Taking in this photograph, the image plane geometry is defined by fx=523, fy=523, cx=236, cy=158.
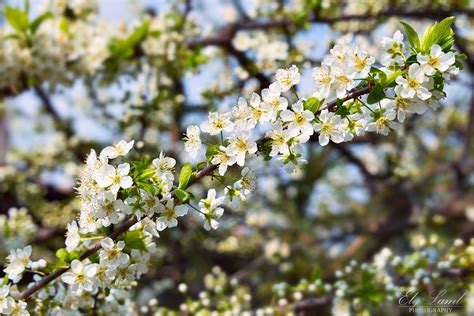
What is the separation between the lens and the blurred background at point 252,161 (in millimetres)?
3074

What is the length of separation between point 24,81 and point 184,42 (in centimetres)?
100

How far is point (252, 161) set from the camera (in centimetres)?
334

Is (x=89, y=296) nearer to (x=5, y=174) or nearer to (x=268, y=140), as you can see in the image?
(x=268, y=140)

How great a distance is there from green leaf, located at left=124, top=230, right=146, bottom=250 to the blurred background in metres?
0.31

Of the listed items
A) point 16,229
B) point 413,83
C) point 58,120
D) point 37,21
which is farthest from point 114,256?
point 58,120

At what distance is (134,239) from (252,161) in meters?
1.86

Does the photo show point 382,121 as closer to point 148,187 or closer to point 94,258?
point 148,187

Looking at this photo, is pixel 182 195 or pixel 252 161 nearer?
pixel 182 195

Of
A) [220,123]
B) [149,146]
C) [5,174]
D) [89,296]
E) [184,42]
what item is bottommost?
[89,296]

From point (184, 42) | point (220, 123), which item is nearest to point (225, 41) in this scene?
point (184, 42)

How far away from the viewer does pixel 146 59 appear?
325 centimetres

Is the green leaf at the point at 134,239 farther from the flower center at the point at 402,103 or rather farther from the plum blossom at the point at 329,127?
the flower center at the point at 402,103

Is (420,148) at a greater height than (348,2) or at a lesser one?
greater

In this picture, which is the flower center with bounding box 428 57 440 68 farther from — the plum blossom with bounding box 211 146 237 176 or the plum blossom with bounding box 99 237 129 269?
the plum blossom with bounding box 99 237 129 269
